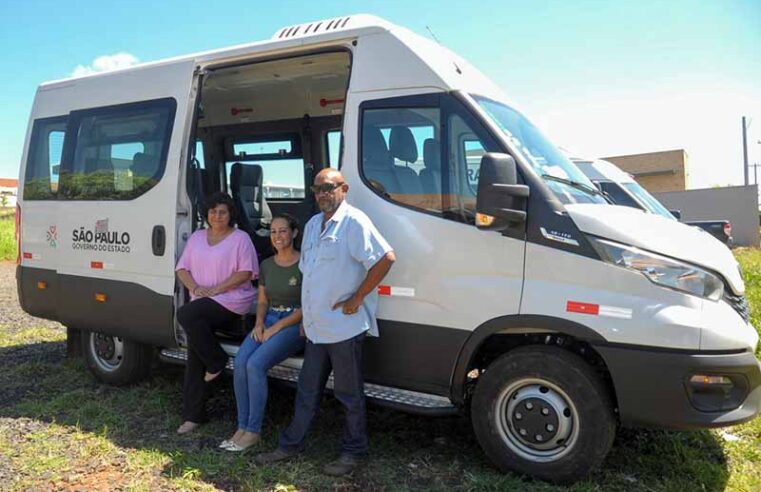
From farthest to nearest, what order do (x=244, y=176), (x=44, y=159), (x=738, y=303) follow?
(x=244, y=176)
(x=44, y=159)
(x=738, y=303)

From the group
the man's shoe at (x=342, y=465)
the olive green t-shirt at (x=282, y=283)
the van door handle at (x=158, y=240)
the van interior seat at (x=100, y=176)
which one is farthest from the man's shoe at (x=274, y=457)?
the van interior seat at (x=100, y=176)

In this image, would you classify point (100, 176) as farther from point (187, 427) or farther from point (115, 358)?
point (187, 427)

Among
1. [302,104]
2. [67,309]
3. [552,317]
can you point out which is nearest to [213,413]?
[67,309]

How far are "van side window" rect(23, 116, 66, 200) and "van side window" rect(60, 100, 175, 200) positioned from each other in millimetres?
175

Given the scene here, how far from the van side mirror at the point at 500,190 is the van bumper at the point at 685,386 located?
907 mm

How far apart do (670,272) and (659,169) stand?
3030 cm

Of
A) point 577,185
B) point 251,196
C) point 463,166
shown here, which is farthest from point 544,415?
point 251,196

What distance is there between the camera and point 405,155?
3994 millimetres

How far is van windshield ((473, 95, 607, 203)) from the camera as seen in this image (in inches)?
145

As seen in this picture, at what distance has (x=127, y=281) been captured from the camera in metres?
5.05

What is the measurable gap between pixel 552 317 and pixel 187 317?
2.56m

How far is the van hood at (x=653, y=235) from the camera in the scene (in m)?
3.32

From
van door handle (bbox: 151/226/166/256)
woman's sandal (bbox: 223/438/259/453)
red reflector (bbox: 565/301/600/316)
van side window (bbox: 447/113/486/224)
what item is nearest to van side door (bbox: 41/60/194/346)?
van door handle (bbox: 151/226/166/256)

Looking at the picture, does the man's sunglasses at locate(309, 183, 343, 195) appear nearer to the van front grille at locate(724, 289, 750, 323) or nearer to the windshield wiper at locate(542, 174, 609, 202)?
the windshield wiper at locate(542, 174, 609, 202)
